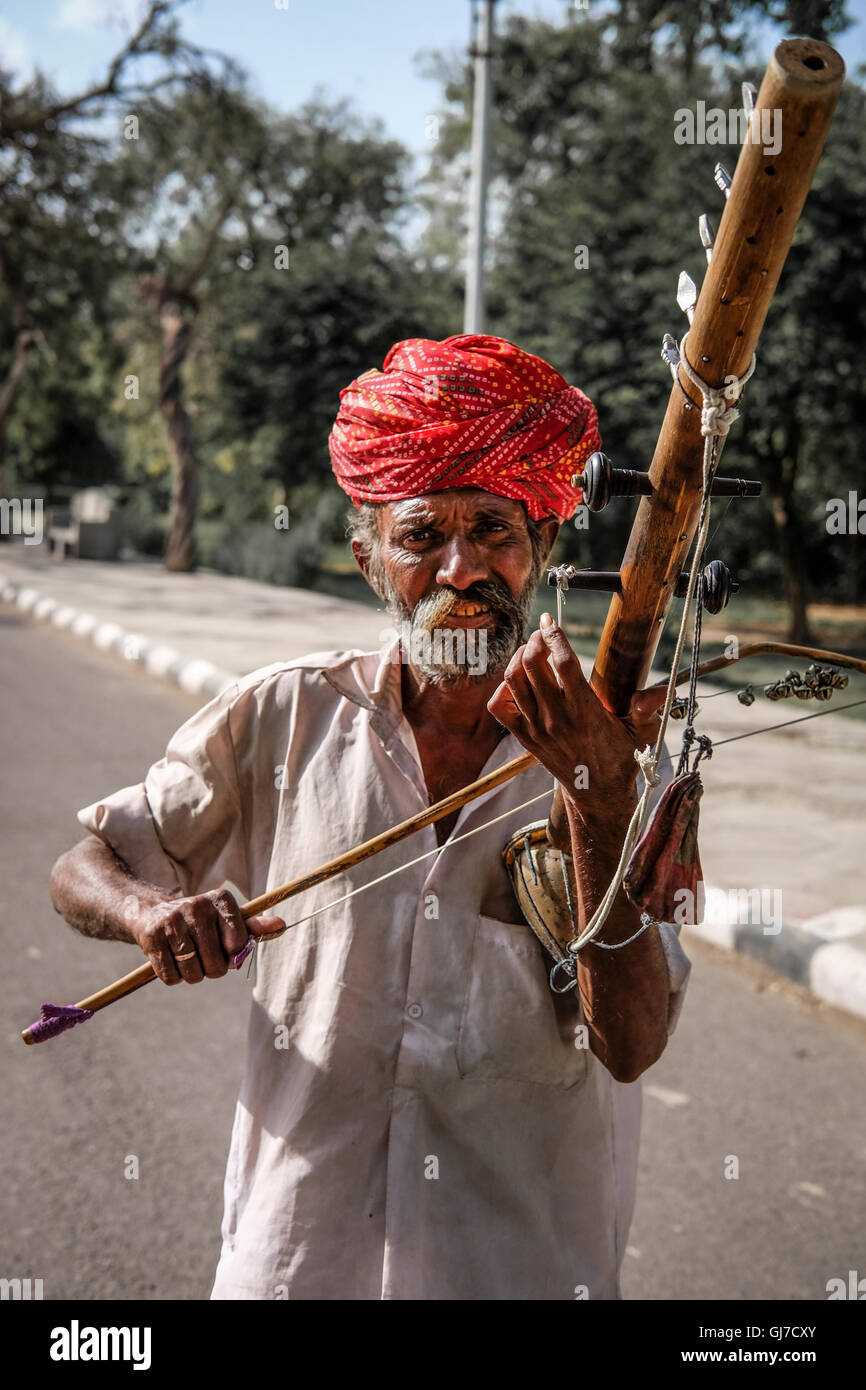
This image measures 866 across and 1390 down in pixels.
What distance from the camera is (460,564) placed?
1608 millimetres

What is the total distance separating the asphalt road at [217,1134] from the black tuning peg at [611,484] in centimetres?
262

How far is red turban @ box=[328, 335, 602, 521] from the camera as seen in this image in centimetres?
165

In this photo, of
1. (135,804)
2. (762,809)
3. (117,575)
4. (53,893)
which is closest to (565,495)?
(135,804)

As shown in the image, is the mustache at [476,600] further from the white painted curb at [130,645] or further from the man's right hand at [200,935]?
the white painted curb at [130,645]

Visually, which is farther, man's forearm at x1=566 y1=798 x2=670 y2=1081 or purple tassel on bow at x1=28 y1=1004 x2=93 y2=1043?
purple tassel on bow at x1=28 y1=1004 x2=93 y2=1043

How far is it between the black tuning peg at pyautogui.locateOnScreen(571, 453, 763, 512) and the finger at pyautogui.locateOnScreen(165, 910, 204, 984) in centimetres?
72

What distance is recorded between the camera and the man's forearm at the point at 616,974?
1.27 meters

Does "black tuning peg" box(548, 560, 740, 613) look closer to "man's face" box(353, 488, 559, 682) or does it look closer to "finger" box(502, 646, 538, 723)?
"finger" box(502, 646, 538, 723)

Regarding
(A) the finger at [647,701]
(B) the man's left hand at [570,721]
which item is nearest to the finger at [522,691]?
(B) the man's left hand at [570,721]

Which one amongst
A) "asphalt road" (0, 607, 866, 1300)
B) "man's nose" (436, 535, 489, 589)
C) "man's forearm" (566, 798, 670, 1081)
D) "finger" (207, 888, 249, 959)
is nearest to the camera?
"man's forearm" (566, 798, 670, 1081)

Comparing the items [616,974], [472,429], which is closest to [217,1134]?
[616,974]

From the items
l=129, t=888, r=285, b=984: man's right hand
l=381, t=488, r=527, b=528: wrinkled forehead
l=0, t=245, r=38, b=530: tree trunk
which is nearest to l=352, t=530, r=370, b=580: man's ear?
l=381, t=488, r=527, b=528: wrinkled forehead
